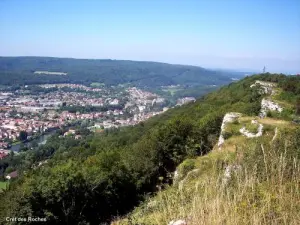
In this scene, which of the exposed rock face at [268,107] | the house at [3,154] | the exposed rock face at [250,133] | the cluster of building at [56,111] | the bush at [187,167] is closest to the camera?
the bush at [187,167]

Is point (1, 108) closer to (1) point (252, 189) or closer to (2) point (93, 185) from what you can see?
(2) point (93, 185)

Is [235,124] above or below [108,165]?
above

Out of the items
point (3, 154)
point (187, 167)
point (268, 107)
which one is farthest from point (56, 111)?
point (187, 167)

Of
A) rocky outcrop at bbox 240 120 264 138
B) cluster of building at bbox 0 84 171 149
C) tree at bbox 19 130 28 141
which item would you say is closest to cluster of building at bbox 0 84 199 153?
cluster of building at bbox 0 84 171 149

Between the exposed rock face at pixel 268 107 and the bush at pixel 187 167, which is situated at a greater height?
the exposed rock face at pixel 268 107

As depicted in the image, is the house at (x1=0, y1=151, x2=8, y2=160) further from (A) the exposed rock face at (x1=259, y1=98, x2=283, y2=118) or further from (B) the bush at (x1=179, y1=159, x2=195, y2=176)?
(B) the bush at (x1=179, y1=159, x2=195, y2=176)

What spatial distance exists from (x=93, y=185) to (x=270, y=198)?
1402 centimetres

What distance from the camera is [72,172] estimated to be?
1578 cm

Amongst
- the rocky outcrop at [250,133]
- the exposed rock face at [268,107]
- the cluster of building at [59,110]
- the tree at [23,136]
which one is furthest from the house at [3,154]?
the rocky outcrop at [250,133]

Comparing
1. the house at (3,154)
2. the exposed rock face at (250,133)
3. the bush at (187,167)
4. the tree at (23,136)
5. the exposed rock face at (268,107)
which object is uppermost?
the exposed rock face at (268,107)

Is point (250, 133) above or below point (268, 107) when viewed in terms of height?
below

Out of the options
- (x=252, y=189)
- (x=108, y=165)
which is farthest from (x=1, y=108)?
(x=252, y=189)

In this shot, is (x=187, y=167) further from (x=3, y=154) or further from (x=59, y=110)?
(x=59, y=110)

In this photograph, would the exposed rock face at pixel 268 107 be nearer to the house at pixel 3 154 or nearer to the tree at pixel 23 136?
the house at pixel 3 154
